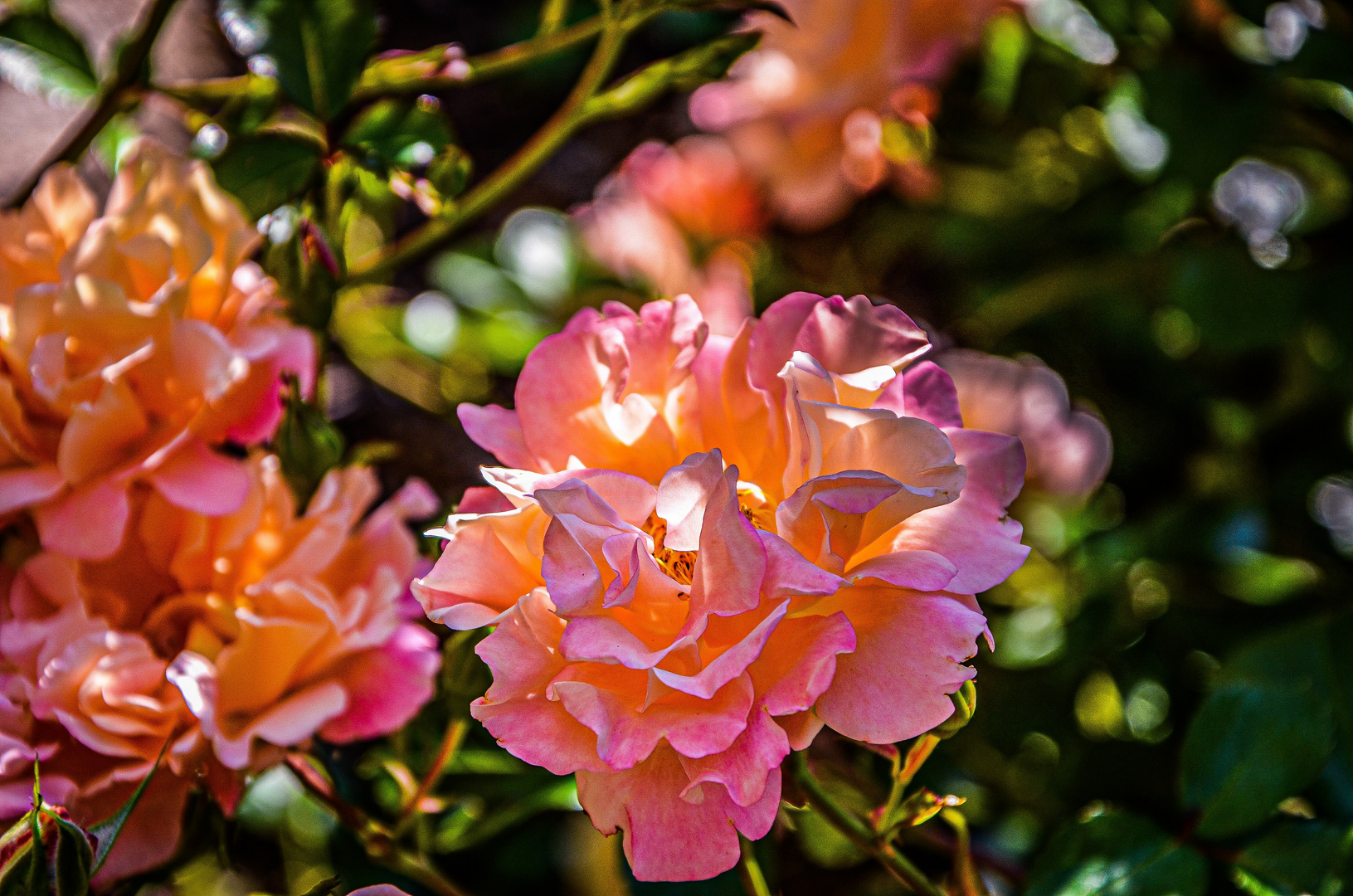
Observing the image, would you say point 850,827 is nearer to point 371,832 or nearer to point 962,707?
point 962,707

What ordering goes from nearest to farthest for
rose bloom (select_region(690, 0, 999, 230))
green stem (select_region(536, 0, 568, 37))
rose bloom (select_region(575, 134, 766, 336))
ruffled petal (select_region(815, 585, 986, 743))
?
1. ruffled petal (select_region(815, 585, 986, 743))
2. green stem (select_region(536, 0, 568, 37))
3. rose bloom (select_region(690, 0, 999, 230))
4. rose bloom (select_region(575, 134, 766, 336))

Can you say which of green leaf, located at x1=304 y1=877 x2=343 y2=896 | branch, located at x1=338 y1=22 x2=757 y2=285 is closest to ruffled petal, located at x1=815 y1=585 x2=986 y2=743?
green leaf, located at x1=304 y1=877 x2=343 y2=896

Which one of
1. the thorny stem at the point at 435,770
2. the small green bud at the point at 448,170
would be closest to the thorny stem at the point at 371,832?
the thorny stem at the point at 435,770

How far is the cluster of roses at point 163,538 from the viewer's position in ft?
0.97

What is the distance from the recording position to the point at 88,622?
0.98 feet

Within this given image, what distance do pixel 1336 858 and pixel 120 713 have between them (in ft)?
1.32

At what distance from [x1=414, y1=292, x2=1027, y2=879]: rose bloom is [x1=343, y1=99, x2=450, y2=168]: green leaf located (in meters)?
0.14

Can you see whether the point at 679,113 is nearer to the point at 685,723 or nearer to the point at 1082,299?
the point at 1082,299

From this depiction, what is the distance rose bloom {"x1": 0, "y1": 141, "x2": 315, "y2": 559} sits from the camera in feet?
1.00

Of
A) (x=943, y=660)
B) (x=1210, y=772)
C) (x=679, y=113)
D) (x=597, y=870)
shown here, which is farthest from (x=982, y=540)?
(x=679, y=113)

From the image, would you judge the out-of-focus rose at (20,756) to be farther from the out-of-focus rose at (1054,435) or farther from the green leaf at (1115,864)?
the out-of-focus rose at (1054,435)

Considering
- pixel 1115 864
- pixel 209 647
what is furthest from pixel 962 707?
pixel 209 647

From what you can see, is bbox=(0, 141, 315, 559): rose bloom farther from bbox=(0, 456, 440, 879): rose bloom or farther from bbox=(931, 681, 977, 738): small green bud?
bbox=(931, 681, 977, 738): small green bud

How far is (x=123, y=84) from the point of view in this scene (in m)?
0.39
